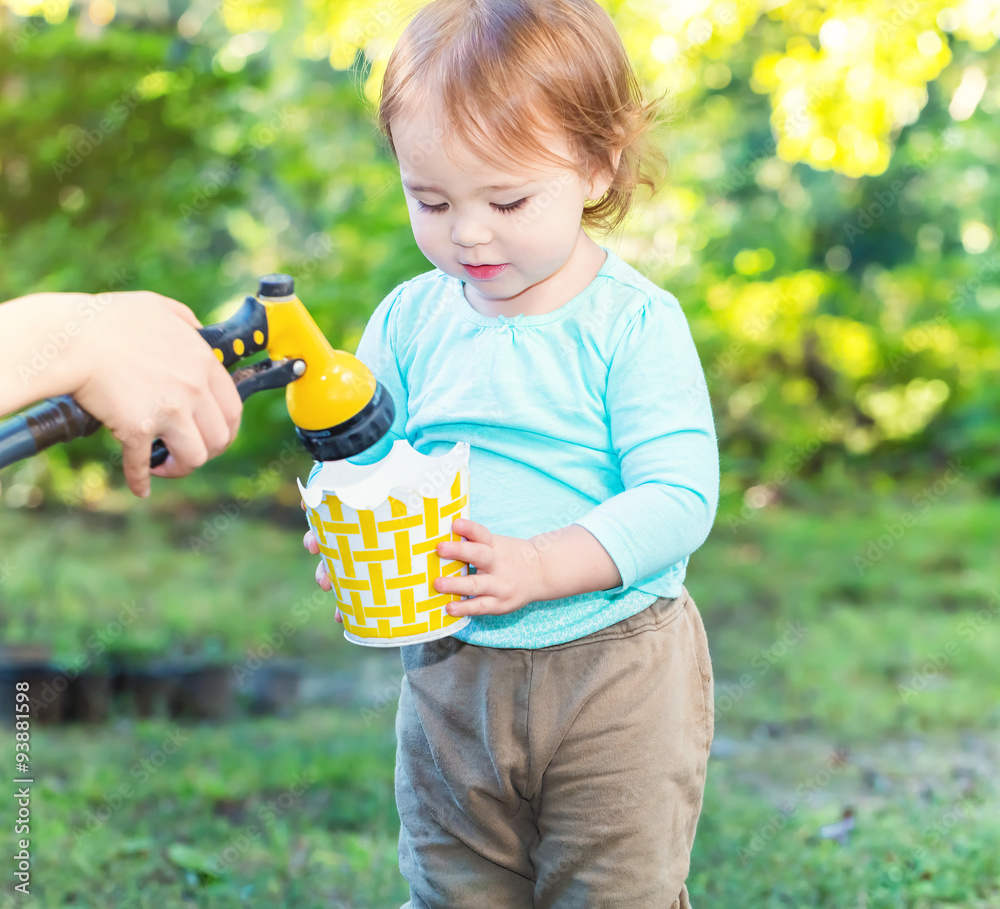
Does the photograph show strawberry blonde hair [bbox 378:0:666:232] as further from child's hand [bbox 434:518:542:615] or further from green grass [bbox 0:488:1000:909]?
green grass [bbox 0:488:1000:909]

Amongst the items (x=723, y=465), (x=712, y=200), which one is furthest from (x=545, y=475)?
(x=712, y=200)

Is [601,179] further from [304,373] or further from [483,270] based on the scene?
[304,373]

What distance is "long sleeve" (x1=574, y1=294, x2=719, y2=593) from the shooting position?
1.46 meters

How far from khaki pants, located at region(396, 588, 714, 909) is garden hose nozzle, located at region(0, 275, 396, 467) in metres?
0.42

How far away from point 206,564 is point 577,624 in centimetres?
430

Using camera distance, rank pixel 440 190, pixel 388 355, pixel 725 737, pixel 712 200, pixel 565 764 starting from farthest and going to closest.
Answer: pixel 712 200 < pixel 725 737 < pixel 388 355 < pixel 565 764 < pixel 440 190

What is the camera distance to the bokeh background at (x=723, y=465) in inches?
119

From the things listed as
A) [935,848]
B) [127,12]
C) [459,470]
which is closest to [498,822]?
[459,470]

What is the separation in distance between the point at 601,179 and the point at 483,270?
9.9 inches

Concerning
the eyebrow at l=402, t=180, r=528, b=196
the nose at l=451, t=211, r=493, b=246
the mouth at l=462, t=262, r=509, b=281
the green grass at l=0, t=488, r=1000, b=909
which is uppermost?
the eyebrow at l=402, t=180, r=528, b=196

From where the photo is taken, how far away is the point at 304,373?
1.44m

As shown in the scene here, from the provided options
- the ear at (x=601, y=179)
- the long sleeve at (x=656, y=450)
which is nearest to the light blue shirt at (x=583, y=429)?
the long sleeve at (x=656, y=450)

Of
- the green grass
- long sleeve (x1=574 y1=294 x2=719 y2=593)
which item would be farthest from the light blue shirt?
the green grass

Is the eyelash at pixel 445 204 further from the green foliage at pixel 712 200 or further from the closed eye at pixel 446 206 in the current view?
the green foliage at pixel 712 200
